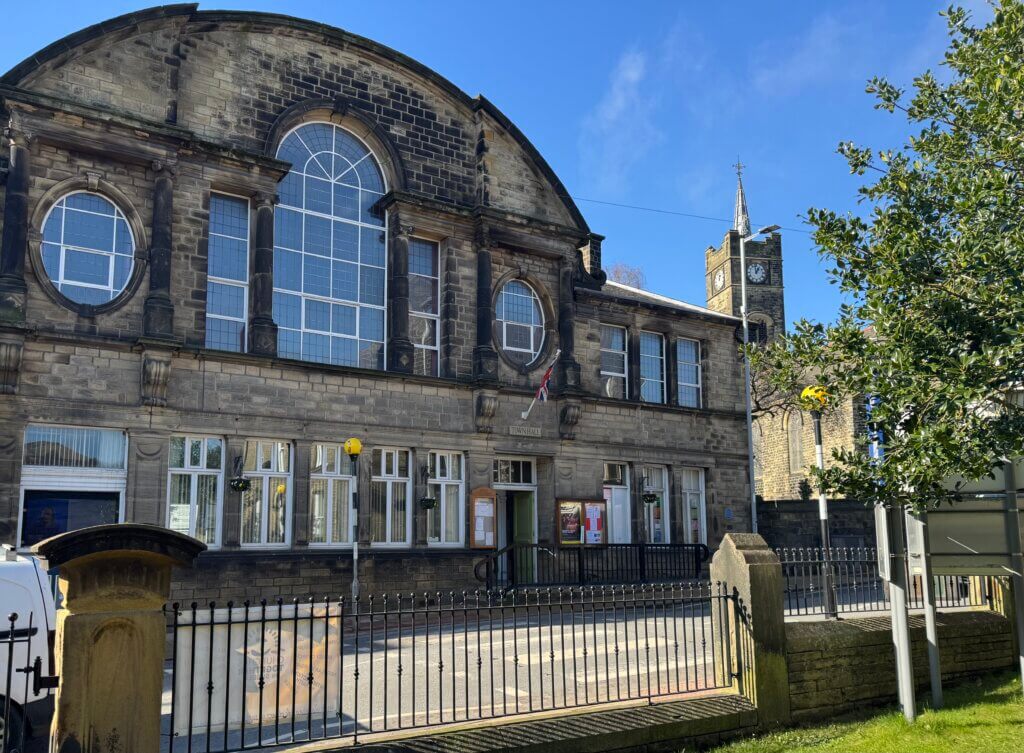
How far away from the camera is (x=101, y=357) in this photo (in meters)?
16.4

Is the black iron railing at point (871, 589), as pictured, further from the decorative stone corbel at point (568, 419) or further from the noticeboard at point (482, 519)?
the decorative stone corbel at point (568, 419)

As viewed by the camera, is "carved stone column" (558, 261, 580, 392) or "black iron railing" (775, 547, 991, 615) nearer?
"black iron railing" (775, 547, 991, 615)

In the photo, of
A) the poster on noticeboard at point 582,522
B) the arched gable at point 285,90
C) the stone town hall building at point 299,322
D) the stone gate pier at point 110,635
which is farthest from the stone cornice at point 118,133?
the stone gate pier at point 110,635

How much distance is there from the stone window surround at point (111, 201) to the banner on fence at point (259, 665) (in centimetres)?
1007

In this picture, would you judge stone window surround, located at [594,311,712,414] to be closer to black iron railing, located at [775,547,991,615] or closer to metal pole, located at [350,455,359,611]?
metal pole, located at [350,455,359,611]

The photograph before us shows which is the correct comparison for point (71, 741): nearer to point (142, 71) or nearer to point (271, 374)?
point (271, 374)

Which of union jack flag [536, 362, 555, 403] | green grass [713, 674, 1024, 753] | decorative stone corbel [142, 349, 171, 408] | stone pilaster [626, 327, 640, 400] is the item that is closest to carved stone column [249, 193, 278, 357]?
decorative stone corbel [142, 349, 171, 408]

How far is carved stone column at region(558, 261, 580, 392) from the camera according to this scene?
22.5 m

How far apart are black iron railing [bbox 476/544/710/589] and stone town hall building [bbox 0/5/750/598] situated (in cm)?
56

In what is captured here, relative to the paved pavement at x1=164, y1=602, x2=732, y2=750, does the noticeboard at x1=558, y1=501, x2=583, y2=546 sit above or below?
above

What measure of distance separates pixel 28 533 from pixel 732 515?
17051mm

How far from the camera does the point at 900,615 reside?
34.0ft

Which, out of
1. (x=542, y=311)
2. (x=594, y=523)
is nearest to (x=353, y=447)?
(x=594, y=523)

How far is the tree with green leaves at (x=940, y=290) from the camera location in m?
8.88
